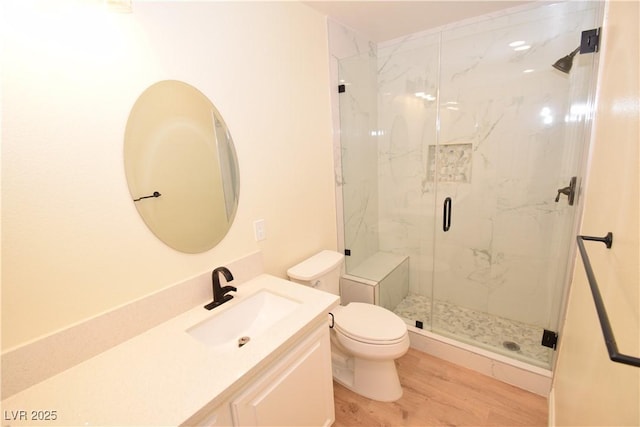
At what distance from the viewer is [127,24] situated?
1016mm

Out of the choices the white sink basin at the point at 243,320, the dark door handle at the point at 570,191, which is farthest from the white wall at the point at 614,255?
→ the white sink basin at the point at 243,320

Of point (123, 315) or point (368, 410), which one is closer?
point (123, 315)

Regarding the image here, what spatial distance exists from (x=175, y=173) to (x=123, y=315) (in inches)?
23.3

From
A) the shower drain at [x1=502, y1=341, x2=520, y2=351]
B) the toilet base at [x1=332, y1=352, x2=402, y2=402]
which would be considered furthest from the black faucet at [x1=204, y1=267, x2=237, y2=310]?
the shower drain at [x1=502, y1=341, x2=520, y2=351]

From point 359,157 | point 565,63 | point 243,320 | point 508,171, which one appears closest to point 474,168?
point 508,171

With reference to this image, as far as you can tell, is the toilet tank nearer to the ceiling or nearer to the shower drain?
the shower drain

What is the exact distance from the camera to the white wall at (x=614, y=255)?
61cm

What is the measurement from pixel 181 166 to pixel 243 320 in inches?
30.1

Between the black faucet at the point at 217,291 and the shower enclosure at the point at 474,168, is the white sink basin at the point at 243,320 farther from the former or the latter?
the shower enclosure at the point at 474,168

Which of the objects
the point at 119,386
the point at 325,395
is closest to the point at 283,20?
the point at 119,386

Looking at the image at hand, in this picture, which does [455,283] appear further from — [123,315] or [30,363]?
[30,363]

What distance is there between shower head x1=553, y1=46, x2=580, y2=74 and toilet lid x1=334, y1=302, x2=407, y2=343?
6.39ft

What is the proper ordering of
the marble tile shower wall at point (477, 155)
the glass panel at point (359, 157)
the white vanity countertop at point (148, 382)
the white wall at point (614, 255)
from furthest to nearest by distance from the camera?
the glass panel at point (359, 157)
the marble tile shower wall at point (477, 155)
the white vanity countertop at point (148, 382)
the white wall at point (614, 255)

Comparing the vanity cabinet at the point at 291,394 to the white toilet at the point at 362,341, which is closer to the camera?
the vanity cabinet at the point at 291,394
